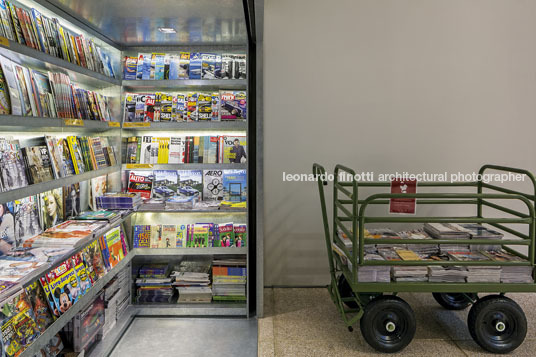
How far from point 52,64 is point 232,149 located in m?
1.56

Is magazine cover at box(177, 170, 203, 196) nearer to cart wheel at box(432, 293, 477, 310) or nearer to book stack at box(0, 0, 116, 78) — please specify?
book stack at box(0, 0, 116, 78)

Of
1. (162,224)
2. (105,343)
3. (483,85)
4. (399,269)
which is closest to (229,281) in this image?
(162,224)

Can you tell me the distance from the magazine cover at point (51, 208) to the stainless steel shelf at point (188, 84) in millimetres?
1218

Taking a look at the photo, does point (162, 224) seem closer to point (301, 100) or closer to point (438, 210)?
point (301, 100)

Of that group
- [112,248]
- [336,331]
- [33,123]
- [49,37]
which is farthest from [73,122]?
[336,331]

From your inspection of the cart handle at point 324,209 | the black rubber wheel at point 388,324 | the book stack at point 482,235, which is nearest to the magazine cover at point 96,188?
the cart handle at point 324,209

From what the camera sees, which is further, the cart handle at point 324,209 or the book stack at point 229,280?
the book stack at point 229,280

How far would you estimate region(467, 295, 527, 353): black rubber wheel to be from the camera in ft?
9.74

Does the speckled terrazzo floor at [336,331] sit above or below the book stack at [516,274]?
below

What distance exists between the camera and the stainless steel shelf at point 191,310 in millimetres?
3553

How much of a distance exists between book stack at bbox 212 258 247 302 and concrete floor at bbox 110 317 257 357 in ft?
0.68

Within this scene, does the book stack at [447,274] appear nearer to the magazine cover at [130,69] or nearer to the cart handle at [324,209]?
the cart handle at [324,209]

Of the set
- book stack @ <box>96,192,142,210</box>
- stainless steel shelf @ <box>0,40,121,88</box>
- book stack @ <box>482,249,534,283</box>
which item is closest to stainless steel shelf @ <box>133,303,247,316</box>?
book stack @ <box>96,192,142,210</box>

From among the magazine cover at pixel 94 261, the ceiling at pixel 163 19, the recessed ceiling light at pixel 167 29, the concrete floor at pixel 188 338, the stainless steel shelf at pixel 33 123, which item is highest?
the recessed ceiling light at pixel 167 29
